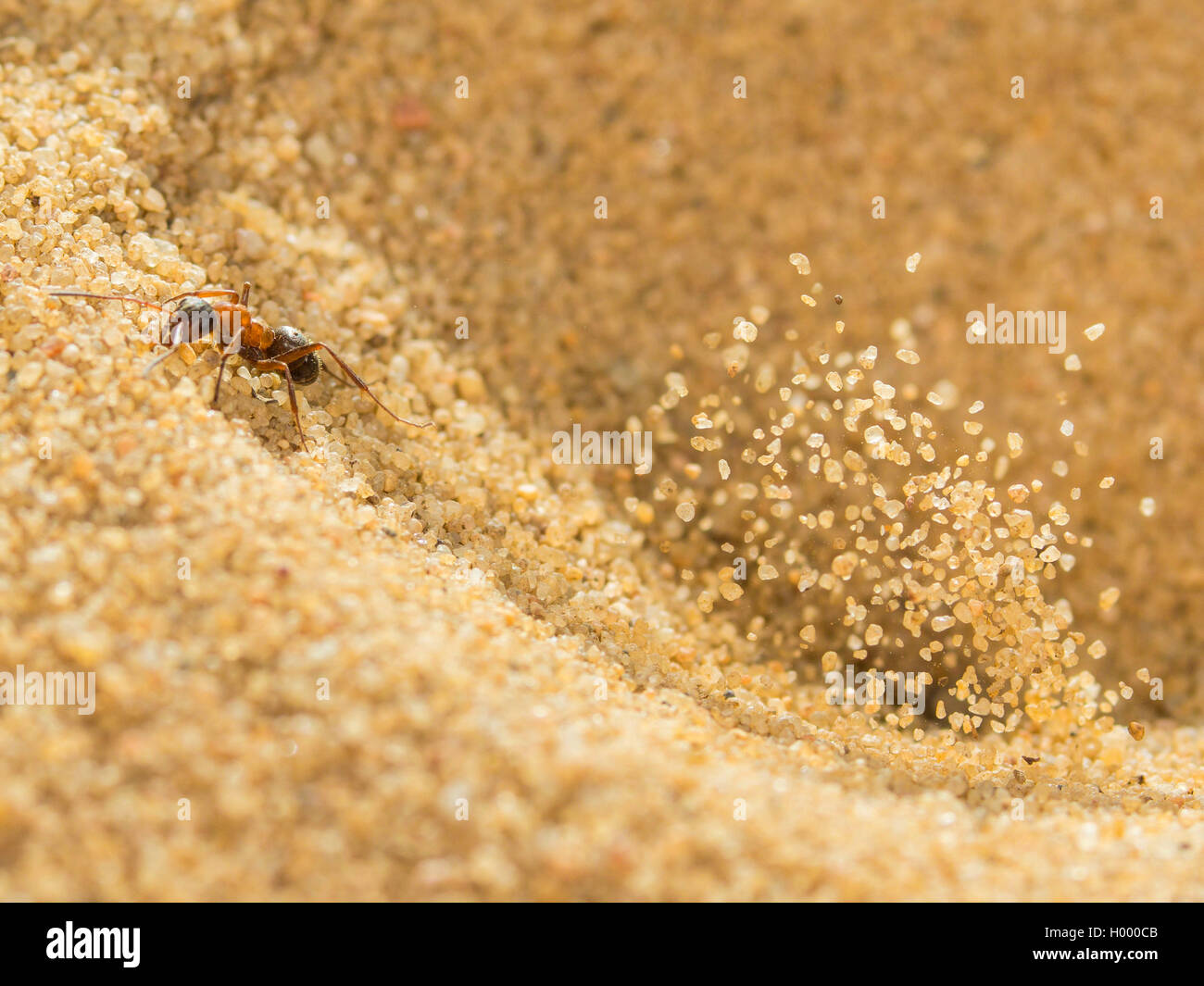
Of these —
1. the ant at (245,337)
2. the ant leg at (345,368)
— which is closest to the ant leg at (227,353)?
the ant at (245,337)

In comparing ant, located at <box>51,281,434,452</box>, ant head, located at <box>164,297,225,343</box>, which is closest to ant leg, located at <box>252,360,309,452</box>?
ant, located at <box>51,281,434,452</box>

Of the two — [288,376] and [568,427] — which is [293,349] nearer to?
[288,376]

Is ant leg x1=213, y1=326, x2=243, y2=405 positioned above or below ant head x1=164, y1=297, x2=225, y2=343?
below

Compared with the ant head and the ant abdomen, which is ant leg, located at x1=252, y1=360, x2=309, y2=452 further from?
the ant head

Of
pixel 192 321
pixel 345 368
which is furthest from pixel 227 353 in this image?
pixel 345 368

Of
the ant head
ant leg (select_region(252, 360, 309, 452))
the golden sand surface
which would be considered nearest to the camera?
the golden sand surface

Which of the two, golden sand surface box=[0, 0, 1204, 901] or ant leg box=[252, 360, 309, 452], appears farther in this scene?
ant leg box=[252, 360, 309, 452]

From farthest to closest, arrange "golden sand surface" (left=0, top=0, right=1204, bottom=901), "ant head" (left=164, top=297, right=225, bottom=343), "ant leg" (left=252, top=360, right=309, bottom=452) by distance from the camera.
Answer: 1. "ant leg" (left=252, top=360, right=309, bottom=452)
2. "ant head" (left=164, top=297, right=225, bottom=343)
3. "golden sand surface" (left=0, top=0, right=1204, bottom=901)
